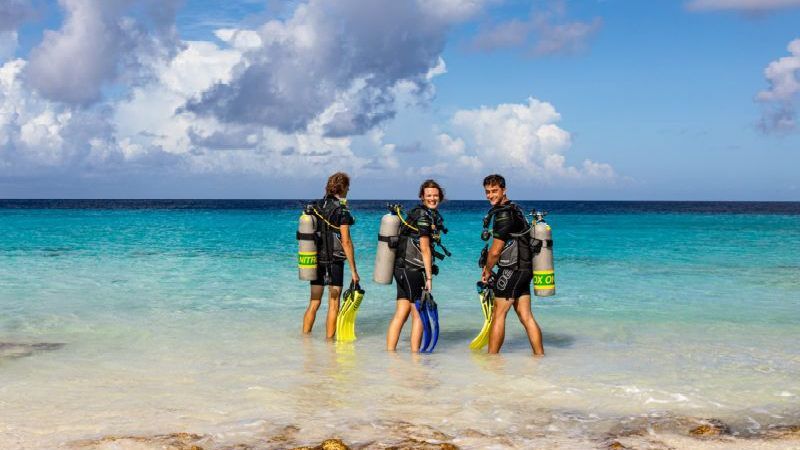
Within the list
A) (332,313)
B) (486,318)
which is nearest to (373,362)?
(332,313)

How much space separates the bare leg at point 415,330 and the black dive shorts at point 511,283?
1.01 metres

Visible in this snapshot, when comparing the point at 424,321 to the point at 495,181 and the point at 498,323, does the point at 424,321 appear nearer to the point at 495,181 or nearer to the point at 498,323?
the point at 498,323

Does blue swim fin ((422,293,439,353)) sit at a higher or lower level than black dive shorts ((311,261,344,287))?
lower

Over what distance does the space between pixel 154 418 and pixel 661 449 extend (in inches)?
162

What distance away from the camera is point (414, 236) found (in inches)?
314

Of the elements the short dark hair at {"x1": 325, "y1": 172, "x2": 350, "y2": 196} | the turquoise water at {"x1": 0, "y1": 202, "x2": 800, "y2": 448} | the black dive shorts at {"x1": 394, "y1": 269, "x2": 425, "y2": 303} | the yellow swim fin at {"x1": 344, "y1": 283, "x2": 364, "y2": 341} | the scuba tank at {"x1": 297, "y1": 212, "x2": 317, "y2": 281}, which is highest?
the short dark hair at {"x1": 325, "y1": 172, "x2": 350, "y2": 196}

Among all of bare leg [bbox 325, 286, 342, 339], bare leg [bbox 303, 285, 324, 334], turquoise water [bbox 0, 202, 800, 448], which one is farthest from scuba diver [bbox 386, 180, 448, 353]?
bare leg [bbox 303, 285, 324, 334]

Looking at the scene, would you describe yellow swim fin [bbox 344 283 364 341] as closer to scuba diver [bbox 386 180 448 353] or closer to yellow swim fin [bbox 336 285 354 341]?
yellow swim fin [bbox 336 285 354 341]

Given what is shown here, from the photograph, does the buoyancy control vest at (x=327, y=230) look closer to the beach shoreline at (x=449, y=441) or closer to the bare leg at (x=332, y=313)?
the bare leg at (x=332, y=313)

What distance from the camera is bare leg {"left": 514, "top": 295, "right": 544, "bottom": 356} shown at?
25.8ft

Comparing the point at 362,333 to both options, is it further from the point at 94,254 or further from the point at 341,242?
the point at 94,254

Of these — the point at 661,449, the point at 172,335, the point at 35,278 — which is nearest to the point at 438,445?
the point at 661,449

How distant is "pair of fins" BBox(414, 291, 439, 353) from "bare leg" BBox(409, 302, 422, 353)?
44 mm

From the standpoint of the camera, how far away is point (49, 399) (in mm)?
6359
